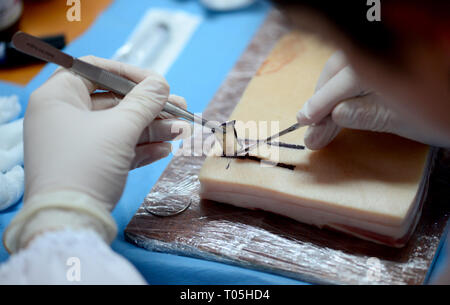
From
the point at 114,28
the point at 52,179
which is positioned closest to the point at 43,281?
the point at 52,179

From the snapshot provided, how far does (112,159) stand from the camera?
1168 millimetres

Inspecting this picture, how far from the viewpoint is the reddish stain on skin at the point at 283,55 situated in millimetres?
1820

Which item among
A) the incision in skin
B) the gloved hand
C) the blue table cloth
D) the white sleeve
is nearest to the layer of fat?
the incision in skin

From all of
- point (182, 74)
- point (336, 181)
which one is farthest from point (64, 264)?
point (182, 74)

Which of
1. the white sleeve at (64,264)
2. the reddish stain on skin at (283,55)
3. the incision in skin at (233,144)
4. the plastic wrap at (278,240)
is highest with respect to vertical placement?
the reddish stain on skin at (283,55)

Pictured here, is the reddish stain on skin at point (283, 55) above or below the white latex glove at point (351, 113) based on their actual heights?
above

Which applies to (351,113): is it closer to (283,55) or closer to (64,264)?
(283,55)

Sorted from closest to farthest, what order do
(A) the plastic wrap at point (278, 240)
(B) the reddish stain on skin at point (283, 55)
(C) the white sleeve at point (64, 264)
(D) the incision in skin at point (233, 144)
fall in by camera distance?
1. (C) the white sleeve at point (64, 264)
2. (A) the plastic wrap at point (278, 240)
3. (D) the incision in skin at point (233, 144)
4. (B) the reddish stain on skin at point (283, 55)

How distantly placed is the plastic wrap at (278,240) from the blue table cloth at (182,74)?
45 mm

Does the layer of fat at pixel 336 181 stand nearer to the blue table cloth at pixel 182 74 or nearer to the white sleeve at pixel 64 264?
the blue table cloth at pixel 182 74

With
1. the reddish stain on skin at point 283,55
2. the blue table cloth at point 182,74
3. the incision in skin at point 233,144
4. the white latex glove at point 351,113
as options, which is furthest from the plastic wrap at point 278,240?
the reddish stain on skin at point 283,55

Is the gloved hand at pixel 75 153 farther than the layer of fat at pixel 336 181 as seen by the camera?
No

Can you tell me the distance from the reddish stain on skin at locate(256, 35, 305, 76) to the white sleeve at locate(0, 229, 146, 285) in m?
1.07

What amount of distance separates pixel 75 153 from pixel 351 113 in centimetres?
79
